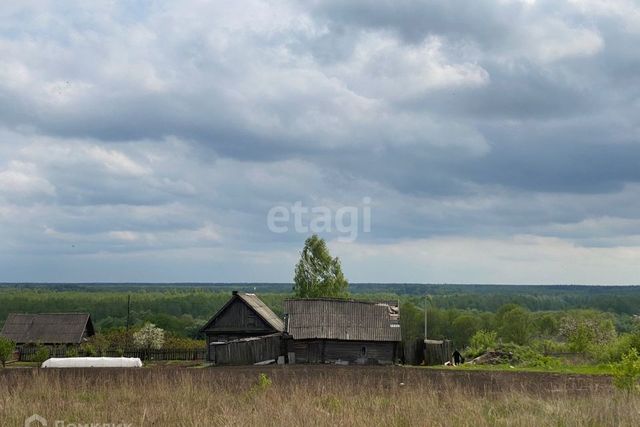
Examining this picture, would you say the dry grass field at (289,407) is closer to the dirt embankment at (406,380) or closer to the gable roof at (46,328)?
the dirt embankment at (406,380)

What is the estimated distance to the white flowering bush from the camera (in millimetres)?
60844

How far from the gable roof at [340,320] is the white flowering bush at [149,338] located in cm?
2277

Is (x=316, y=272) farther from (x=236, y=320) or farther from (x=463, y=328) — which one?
(x=463, y=328)

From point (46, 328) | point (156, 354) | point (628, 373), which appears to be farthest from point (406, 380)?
point (46, 328)

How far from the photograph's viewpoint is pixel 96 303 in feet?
536

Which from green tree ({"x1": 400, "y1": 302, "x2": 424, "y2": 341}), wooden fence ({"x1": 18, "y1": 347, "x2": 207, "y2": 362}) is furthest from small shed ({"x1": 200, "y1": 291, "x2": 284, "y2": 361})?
green tree ({"x1": 400, "y1": 302, "x2": 424, "y2": 341})

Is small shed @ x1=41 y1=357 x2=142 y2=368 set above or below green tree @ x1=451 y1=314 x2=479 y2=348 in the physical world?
above

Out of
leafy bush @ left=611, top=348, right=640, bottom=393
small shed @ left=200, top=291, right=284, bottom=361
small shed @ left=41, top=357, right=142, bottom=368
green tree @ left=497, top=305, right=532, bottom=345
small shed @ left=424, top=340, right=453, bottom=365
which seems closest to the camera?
leafy bush @ left=611, top=348, right=640, bottom=393

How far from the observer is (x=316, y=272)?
188 ft

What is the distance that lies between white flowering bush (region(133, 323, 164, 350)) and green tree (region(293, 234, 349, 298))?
44.8ft

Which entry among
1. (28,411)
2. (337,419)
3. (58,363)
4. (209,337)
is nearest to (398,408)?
(337,419)

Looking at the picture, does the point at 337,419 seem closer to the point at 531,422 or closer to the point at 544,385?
the point at 531,422

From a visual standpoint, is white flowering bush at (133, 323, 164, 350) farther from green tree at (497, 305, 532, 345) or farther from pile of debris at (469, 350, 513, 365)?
green tree at (497, 305, 532, 345)

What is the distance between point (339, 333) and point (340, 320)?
96 cm
